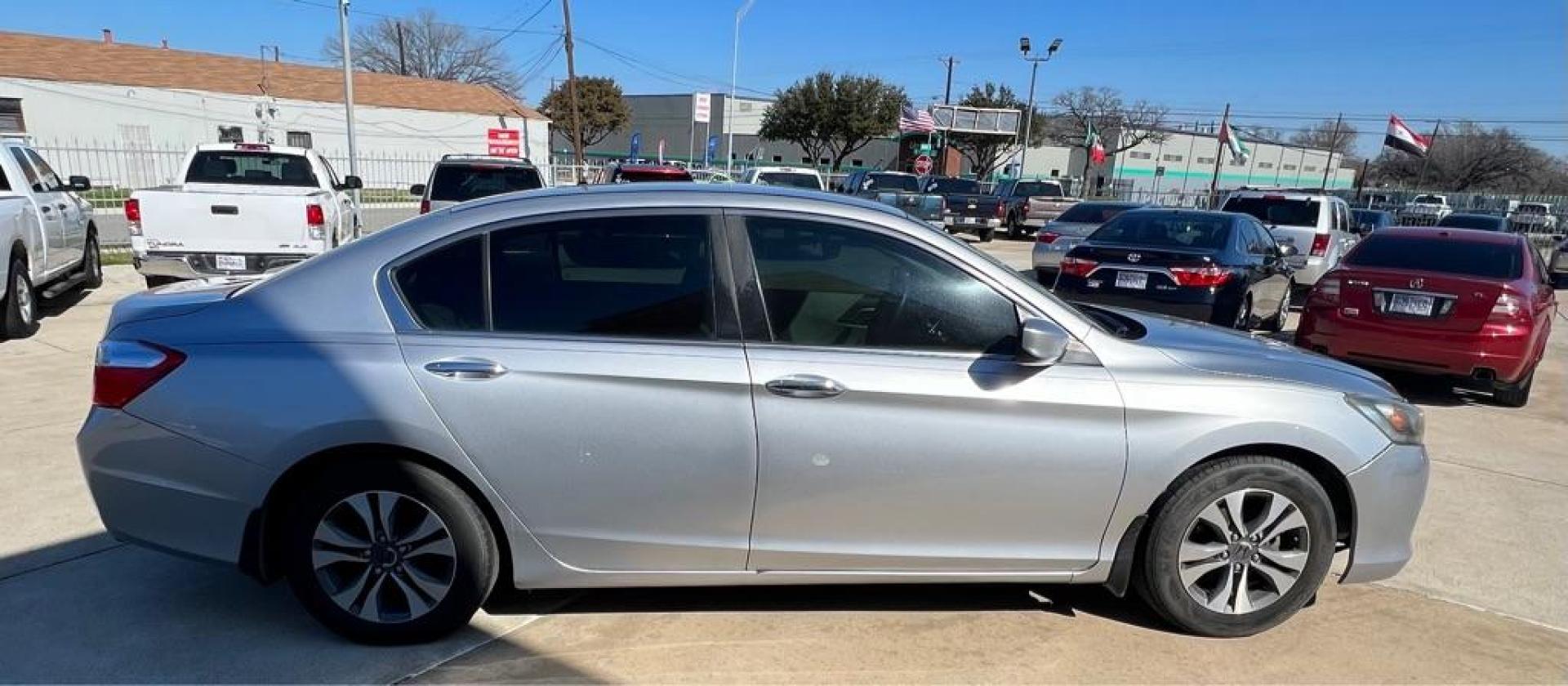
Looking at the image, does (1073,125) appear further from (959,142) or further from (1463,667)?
(1463,667)

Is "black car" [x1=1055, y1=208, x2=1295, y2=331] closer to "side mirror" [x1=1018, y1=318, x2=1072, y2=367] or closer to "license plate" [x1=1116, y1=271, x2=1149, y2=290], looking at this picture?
"license plate" [x1=1116, y1=271, x2=1149, y2=290]

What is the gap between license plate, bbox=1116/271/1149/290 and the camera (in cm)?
842

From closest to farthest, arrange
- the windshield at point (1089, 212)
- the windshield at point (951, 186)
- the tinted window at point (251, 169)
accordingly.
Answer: the tinted window at point (251, 169), the windshield at point (1089, 212), the windshield at point (951, 186)

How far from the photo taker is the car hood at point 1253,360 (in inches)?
128

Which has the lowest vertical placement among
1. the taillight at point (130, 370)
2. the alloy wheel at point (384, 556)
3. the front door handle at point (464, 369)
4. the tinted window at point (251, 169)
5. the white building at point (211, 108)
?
the alloy wheel at point (384, 556)

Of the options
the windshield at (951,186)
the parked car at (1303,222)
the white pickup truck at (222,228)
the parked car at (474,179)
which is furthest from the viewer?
the windshield at (951,186)

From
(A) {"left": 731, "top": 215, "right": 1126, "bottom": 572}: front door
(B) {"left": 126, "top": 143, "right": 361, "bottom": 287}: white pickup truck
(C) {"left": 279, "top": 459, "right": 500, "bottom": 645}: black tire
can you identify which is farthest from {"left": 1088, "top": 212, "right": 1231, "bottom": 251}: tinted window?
(B) {"left": 126, "top": 143, "right": 361, "bottom": 287}: white pickup truck

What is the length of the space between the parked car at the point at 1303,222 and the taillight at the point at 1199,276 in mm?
5215

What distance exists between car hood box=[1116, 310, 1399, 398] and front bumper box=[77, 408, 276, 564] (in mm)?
3219

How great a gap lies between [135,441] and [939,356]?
269cm

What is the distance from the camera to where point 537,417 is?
2.94 m

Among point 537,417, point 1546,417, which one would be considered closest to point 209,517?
point 537,417

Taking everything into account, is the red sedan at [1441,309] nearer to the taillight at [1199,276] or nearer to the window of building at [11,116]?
the taillight at [1199,276]

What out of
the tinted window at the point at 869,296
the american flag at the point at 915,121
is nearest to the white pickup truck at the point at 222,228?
the tinted window at the point at 869,296
